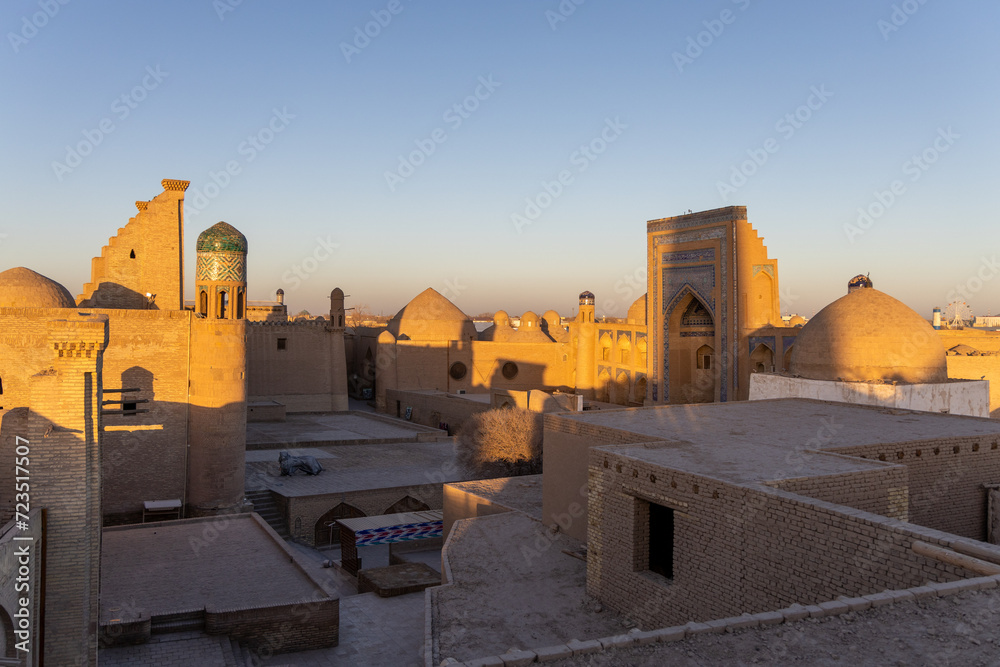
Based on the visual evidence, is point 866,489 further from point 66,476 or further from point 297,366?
point 297,366

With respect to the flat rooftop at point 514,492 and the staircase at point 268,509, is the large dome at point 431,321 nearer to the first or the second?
the staircase at point 268,509

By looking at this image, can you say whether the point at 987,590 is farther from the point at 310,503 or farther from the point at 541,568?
the point at 310,503

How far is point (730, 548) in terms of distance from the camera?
21.0 feet

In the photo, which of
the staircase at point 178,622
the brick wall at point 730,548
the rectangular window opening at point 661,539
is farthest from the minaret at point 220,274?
the rectangular window opening at point 661,539

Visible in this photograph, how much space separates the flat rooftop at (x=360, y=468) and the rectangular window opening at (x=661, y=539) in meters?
9.69

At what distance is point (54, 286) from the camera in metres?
16.4

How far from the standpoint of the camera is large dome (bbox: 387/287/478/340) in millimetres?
33969

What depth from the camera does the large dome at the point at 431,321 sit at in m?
34.0

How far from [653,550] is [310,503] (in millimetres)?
9704

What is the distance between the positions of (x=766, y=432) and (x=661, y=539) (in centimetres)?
292

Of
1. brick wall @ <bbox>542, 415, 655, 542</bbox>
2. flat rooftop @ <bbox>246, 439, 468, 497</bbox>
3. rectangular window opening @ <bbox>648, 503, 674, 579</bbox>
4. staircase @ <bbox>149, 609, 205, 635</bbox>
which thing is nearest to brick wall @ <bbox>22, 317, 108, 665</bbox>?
staircase @ <bbox>149, 609, 205, 635</bbox>

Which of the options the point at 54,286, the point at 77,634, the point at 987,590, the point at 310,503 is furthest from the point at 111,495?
the point at 987,590

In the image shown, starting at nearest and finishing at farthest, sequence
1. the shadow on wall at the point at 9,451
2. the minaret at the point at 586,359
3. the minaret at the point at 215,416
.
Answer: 1. the shadow on wall at the point at 9,451
2. the minaret at the point at 215,416
3. the minaret at the point at 586,359

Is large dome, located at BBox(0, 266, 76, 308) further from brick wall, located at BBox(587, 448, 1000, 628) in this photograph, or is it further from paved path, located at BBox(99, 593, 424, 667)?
brick wall, located at BBox(587, 448, 1000, 628)
